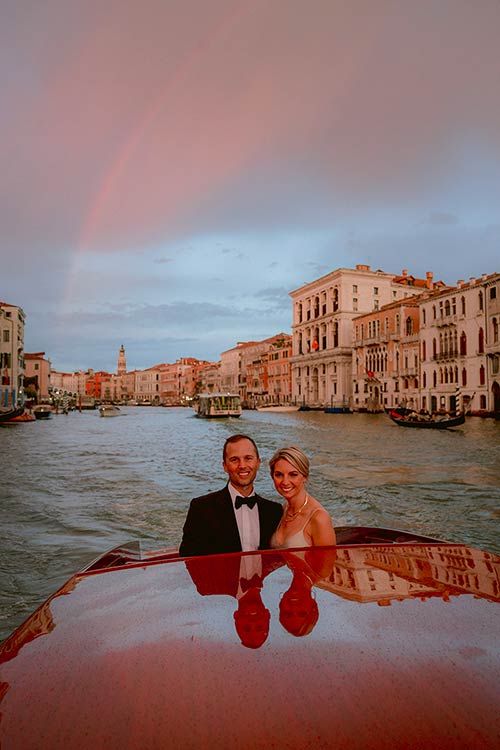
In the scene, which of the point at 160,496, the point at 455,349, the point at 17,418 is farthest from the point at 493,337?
the point at 160,496

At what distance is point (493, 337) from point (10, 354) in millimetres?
32902

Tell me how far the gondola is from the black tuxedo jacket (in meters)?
21.8

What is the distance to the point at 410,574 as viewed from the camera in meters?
1.44

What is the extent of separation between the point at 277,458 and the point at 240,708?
4.97ft

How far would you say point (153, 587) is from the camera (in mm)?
1417

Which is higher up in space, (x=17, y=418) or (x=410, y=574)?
(x=410, y=574)

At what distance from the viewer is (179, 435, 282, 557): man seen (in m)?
2.36

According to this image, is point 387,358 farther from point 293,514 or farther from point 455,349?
point 293,514

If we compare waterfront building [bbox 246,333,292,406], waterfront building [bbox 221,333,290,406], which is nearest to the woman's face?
waterfront building [bbox 246,333,292,406]

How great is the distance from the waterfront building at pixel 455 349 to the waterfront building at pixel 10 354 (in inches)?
1125

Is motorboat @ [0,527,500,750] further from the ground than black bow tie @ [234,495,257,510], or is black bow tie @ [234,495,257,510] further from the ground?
black bow tie @ [234,495,257,510]

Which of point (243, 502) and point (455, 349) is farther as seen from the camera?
point (455, 349)

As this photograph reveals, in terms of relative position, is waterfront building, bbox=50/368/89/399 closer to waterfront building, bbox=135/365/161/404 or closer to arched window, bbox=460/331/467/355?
waterfront building, bbox=135/365/161/404

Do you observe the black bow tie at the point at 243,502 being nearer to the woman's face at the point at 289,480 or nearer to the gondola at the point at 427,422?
the woman's face at the point at 289,480
